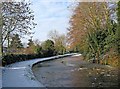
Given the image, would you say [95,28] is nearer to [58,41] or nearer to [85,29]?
[85,29]

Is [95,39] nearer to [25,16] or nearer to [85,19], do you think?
[85,19]

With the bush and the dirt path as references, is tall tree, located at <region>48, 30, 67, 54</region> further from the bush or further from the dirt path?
the dirt path

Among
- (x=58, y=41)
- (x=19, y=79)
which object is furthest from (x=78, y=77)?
(x=58, y=41)

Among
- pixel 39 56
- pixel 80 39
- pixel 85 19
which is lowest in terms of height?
pixel 39 56

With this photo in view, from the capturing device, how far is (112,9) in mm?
24562

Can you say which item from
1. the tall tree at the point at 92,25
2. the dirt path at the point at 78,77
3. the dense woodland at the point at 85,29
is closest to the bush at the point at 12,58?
the dense woodland at the point at 85,29

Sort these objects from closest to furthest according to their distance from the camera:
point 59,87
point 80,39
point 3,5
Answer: point 59,87 → point 3,5 → point 80,39

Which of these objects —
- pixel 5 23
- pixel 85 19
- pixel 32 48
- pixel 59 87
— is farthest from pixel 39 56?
pixel 59 87

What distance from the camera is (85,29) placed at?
92.1 feet

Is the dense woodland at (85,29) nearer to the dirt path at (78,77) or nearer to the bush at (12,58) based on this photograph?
the bush at (12,58)

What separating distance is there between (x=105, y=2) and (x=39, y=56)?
16.6 meters

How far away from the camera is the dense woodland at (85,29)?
732 inches

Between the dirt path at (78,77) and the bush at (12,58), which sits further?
the bush at (12,58)

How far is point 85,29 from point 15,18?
11252mm
